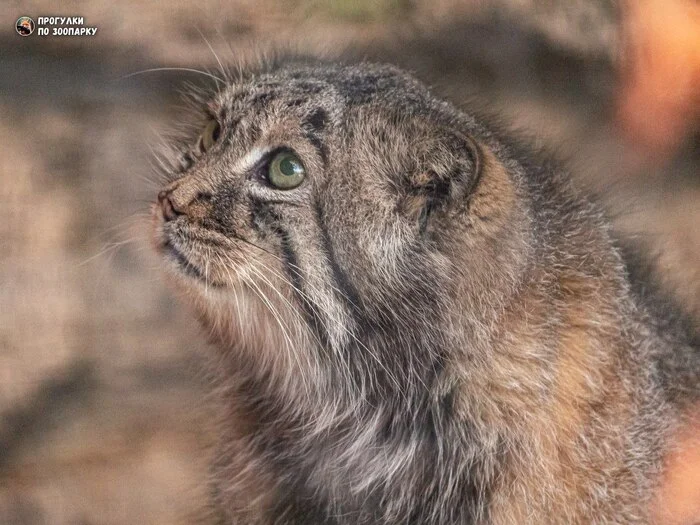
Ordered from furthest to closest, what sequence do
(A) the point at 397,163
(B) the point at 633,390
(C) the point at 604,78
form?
(C) the point at 604,78 < (B) the point at 633,390 < (A) the point at 397,163

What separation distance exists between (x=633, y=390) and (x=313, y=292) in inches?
20.6

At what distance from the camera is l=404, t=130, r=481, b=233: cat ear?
108 cm

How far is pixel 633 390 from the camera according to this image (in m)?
1.24

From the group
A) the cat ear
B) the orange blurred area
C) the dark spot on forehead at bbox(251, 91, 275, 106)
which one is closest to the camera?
the cat ear

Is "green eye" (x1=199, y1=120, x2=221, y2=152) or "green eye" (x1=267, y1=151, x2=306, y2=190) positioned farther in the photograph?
"green eye" (x1=199, y1=120, x2=221, y2=152)

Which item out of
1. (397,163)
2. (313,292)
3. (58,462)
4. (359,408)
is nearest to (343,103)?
(397,163)

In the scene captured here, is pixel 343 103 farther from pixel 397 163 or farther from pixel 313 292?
pixel 313 292


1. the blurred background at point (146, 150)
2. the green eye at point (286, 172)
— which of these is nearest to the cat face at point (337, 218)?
the green eye at point (286, 172)

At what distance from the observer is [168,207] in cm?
117

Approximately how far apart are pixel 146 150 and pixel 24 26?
0.27 metres

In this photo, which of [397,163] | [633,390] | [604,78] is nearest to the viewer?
[397,163]

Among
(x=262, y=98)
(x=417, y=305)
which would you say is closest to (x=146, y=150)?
(x=262, y=98)

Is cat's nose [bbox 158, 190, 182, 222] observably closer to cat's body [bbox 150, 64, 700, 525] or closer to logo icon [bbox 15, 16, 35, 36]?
cat's body [bbox 150, 64, 700, 525]

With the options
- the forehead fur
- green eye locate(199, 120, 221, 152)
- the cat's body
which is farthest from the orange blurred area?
green eye locate(199, 120, 221, 152)
